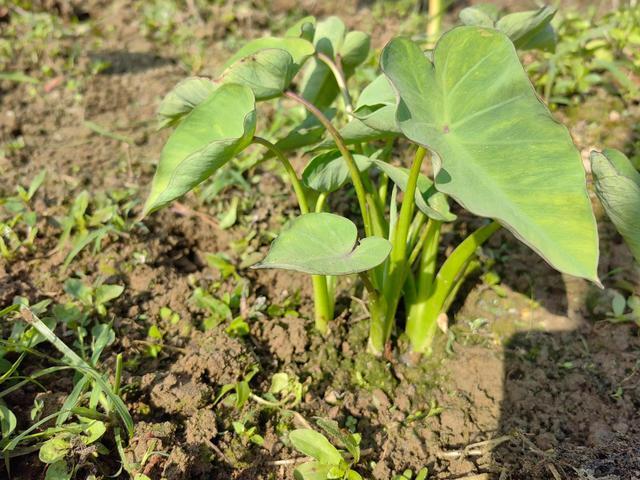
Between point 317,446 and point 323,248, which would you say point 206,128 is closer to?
point 323,248

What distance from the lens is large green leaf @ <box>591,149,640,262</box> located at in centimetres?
95

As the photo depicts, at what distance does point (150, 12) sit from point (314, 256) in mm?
2164

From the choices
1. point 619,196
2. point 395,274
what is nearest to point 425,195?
point 395,274

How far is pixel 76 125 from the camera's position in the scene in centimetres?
208

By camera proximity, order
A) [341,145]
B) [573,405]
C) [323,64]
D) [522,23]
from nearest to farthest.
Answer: [341,145] → [522,23] → [573,405] → [323,64]

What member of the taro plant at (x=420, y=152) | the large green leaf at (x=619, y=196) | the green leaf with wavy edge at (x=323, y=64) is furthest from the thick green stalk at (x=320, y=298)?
the large green leaf at (x=619, y=196)

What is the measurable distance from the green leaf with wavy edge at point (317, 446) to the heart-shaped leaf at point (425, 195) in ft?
1.53

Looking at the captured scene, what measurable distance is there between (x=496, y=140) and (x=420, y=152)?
0.14m

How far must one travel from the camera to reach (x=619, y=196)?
0.96m

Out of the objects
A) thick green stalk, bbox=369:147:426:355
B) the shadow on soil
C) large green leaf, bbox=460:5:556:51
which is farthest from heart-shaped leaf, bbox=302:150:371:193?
the shadow on soil

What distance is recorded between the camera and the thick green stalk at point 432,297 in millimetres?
1243

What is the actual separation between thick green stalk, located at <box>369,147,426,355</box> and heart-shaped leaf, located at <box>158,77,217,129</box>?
17.4 inches

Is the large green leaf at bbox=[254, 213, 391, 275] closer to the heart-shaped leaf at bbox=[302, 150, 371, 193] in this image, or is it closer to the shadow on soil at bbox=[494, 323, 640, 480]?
the heart-shaped leaf at bbox=[302, 150, 371, 193]

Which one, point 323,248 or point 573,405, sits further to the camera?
→ point 573,405
